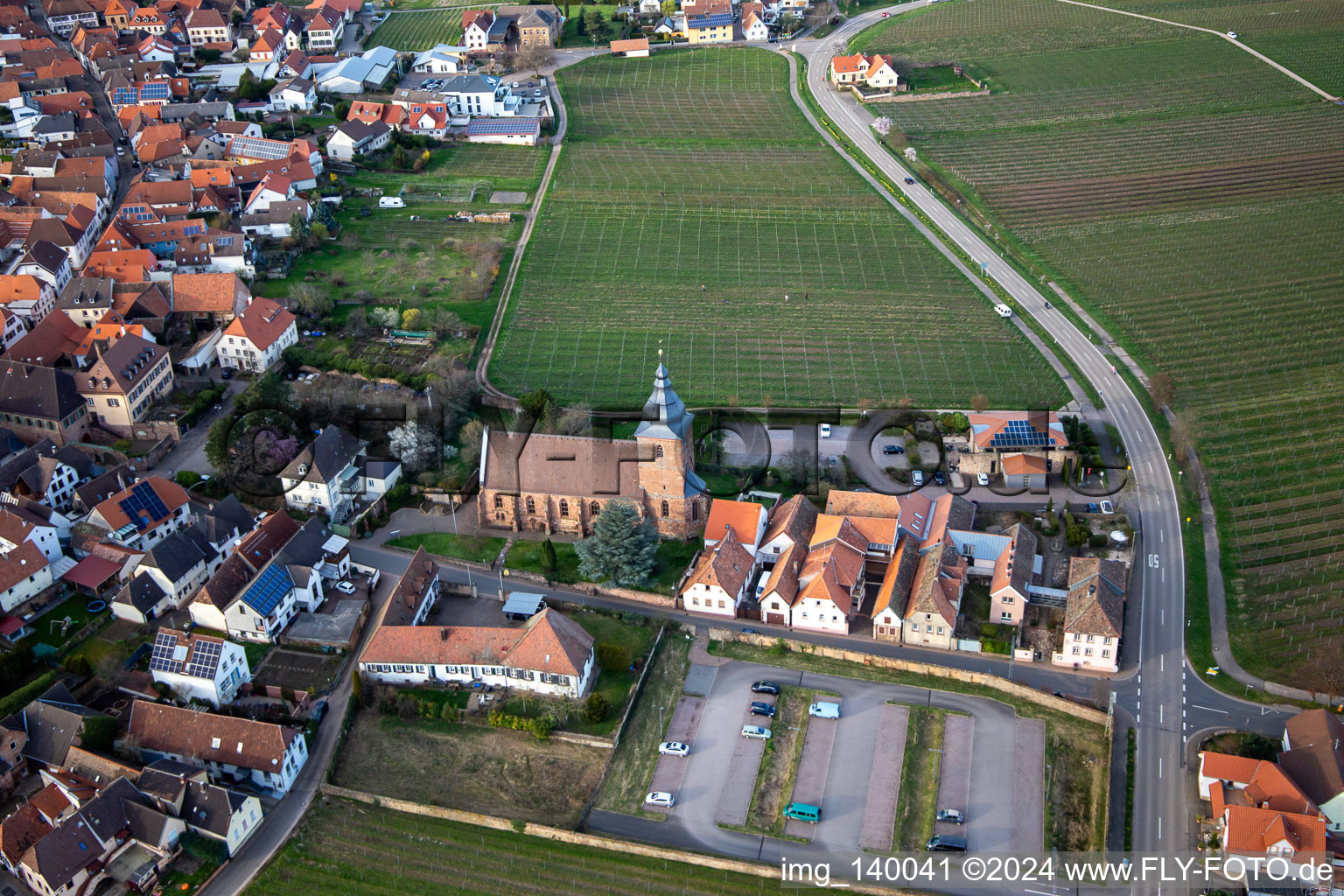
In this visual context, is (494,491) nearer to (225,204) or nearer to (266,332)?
(266,332)

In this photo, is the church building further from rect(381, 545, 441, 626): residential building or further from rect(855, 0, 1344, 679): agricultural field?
rect(855, 0, 1344, 679): agricultural field

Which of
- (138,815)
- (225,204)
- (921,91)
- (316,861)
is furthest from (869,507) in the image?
(921,91)

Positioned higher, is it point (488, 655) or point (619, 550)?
point (619, 550)

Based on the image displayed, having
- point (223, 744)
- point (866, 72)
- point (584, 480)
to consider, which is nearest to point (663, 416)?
point (584, 480)

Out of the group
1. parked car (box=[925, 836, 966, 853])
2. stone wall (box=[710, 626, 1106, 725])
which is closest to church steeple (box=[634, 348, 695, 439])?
stone wall (box=[710, 626, 1106, 725])

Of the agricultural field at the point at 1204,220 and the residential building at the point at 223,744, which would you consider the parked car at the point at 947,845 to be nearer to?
the agricultural field at the point at 1204,220

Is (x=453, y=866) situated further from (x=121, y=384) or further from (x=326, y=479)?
(x=121, y=384)
